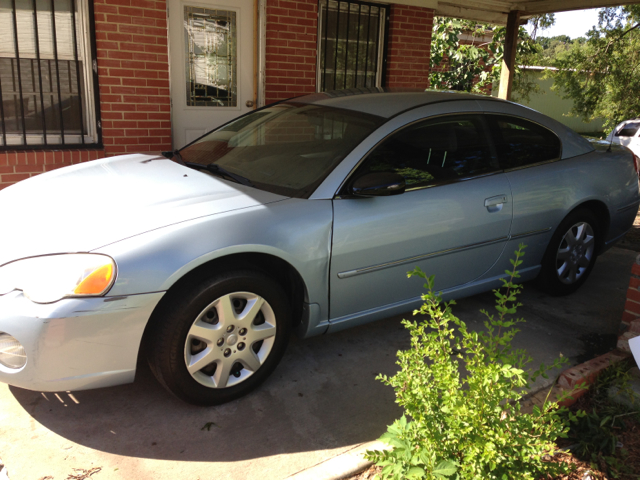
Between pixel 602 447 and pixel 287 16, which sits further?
pixel 287 16

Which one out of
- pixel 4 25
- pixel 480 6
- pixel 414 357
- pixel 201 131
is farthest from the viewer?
pixel 480 6

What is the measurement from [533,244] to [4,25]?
5.15 meters

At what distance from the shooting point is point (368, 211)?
3.18 meters

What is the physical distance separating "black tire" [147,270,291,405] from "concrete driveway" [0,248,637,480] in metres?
0.16

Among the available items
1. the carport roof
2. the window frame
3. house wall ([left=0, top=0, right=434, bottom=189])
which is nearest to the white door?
house wall ([left=0, top=0, right=434, bottom=189])

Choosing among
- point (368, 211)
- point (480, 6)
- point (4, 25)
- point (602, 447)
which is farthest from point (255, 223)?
point (480, 6)

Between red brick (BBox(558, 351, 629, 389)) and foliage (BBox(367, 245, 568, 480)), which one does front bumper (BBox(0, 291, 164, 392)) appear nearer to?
foliage (BBox(367, 245, 568, 480))

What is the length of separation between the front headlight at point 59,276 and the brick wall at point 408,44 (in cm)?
581

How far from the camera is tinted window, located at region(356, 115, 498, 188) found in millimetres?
3396

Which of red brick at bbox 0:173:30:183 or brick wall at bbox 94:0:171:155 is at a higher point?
brick wall at bbox 94:0:171:155

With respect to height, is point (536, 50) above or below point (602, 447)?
above

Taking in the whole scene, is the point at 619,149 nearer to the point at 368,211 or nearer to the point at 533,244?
the point at 533,244

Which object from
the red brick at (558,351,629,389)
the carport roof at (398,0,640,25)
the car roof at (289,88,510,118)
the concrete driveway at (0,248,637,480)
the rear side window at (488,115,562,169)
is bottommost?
the concrete driveway at (0,248,637,480)

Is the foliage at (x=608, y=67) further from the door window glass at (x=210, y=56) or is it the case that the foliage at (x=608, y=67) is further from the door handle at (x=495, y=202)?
the door handle at (x=495, y=202)
